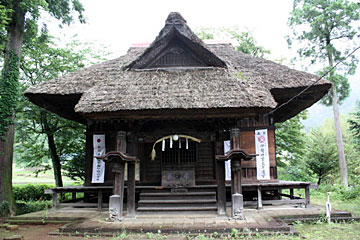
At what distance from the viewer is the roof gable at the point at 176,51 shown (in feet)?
29.6

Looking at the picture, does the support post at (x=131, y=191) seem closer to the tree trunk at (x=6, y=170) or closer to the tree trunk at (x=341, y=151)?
the tree trunk at (x=6, y=170)

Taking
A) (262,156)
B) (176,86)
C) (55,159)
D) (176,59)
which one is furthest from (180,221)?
(55,159)

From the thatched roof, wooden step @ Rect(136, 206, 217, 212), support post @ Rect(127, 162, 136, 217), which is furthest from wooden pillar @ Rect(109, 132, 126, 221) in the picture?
the thatched roof

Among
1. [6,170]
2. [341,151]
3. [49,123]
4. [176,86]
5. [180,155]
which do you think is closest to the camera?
[176,86]

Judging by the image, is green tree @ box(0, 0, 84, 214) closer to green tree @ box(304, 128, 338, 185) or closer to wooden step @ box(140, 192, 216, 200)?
wooden step @ box(140, 192, 216, 200)

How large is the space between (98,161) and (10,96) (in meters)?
4.29

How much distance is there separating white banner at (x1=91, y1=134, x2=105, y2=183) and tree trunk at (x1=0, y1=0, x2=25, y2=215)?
3288 mm

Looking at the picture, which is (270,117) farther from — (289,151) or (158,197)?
(289,151)

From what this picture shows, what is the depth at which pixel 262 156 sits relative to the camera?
10289 mm

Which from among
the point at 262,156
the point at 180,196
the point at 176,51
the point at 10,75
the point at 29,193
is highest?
the point at 176,51

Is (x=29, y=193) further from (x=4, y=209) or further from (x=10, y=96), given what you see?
(x=10, y=96)

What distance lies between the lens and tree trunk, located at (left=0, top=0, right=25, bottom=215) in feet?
33.2

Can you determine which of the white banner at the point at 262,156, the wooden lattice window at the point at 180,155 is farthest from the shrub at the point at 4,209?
the white banner at the point at 262,156

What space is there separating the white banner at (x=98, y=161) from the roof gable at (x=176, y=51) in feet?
11.0
